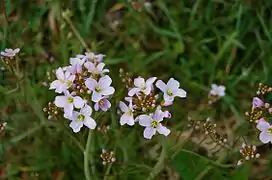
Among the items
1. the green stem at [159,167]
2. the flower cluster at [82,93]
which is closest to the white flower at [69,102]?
the flower cluster at [82,93]

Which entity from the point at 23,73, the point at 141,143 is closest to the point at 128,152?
the point at 141,143

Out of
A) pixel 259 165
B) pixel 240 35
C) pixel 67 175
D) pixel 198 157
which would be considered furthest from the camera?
pixel 240 35

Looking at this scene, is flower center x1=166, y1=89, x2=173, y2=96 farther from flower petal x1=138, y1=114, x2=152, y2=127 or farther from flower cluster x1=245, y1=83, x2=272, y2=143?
flower cluster x1=245, y1=83, x2=272, y2=143

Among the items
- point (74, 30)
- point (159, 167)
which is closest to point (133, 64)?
point (74, 30)

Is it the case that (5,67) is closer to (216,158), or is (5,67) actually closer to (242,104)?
(216,158)

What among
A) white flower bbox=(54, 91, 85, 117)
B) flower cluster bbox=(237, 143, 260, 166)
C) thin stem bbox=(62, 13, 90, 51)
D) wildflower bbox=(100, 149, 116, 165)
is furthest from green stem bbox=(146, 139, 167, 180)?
thin stem bbox=(62, 13, 90, 51)

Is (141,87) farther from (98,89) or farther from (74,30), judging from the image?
(74,30)

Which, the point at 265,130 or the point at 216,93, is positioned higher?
the point at 216,93
